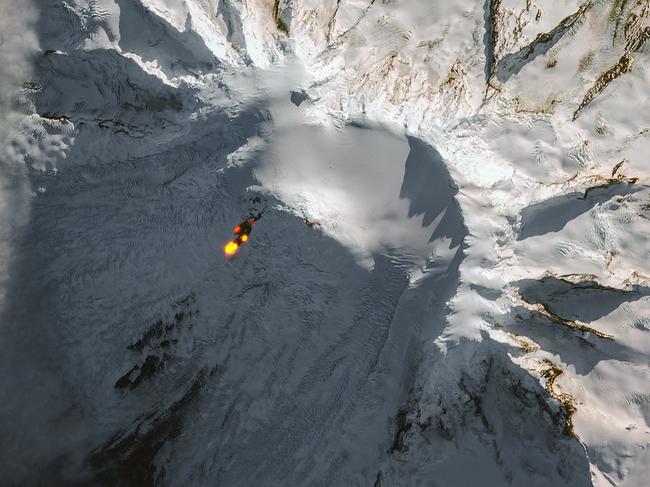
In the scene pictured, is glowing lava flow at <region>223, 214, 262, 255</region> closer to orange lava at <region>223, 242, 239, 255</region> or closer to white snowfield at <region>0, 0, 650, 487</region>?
orange lava at <region>223, 242, 239, 255</region>

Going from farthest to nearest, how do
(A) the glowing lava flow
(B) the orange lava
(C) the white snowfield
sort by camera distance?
(B) the orange lava
(A) the glowing lava flow
(C) the white snowfield

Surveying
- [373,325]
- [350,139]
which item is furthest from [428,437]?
[350,139]

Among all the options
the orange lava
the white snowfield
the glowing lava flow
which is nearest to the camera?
the white snowfield

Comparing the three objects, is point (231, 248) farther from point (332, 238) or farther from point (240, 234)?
point (332, 238)

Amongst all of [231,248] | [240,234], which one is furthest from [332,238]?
[231,248]

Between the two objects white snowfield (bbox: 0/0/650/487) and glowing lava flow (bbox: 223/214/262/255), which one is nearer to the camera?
white snowfield (bbox: 0/0/650/487)

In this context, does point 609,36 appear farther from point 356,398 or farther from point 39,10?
point 39,10

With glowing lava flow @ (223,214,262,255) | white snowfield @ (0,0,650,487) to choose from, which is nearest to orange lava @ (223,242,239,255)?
glowing lava flow @ (223,214,262,255)
